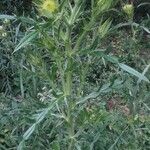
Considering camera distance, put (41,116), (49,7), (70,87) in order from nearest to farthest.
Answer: (49,7), (41,116), (70,87)

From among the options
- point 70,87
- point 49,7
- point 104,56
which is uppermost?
point 49,7

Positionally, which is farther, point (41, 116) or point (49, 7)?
point (41, 116)

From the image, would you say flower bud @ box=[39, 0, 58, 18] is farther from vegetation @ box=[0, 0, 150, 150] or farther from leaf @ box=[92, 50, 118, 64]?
leaf @ box=[92, 50, 118, 64]

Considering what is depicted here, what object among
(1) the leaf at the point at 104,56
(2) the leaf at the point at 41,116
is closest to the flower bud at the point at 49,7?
(1) the leaf at the point at 104,56

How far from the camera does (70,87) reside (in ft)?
7.53

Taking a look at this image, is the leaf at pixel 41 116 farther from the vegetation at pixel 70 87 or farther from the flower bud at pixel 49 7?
the flower bud at pixel 49 7

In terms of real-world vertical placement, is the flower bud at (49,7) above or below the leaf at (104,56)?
above

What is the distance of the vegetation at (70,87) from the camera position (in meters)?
2.13

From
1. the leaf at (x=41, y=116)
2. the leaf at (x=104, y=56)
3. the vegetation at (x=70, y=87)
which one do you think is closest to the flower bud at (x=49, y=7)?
the vegetation at (x=70, y=87)

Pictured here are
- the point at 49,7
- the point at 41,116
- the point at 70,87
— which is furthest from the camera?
the point at 70,87

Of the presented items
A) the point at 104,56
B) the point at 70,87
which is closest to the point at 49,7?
the point at 104,56

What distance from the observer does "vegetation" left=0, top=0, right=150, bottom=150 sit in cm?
213

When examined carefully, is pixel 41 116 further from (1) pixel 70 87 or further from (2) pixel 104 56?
(2) pixel 104 56

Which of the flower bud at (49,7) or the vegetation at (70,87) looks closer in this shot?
the flower bud at (49,7)
